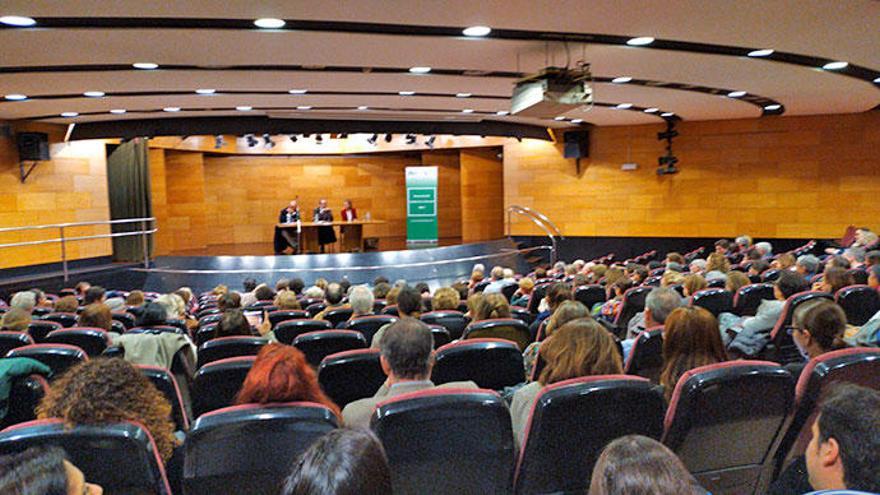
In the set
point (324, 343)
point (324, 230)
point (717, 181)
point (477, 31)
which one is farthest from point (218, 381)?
point (717, 181)

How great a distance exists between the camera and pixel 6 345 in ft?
13.2

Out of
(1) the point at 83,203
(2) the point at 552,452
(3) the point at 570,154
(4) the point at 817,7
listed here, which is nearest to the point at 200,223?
(1) the point at 83,203

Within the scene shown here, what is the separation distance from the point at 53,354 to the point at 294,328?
5.00ft

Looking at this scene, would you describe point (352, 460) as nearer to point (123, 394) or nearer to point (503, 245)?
point (123, 394)

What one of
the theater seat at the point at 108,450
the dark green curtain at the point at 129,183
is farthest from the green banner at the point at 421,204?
the theater seat at the point at 108,450

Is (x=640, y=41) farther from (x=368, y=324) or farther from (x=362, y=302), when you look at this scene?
(x=368, y=324)

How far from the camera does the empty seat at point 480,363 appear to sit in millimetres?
3104

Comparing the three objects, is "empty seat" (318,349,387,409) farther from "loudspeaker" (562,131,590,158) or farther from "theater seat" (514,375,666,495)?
"loudspeaker" (562,131,590,158)

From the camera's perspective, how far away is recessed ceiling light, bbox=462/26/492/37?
19.5 ft

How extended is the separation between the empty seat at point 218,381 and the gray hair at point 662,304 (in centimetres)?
232

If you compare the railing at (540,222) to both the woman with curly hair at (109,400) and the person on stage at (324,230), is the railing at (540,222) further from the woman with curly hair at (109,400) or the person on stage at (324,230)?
the woman with curly hair at (109,400)

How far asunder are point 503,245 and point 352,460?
1406 cm

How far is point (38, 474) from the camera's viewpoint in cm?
130

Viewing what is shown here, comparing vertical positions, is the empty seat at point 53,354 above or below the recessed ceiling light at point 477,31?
below
